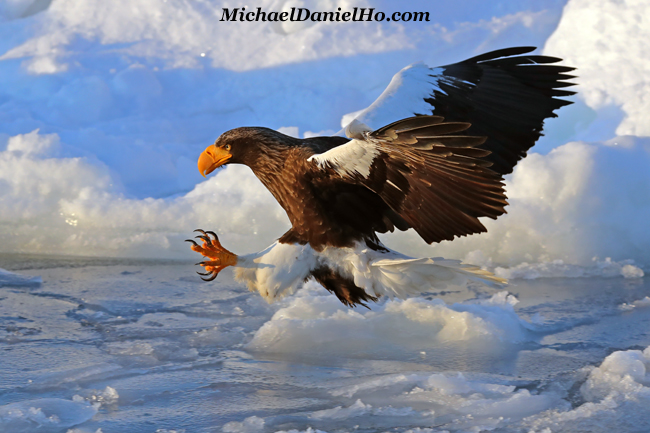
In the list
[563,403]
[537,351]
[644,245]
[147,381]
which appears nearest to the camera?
[563,403]

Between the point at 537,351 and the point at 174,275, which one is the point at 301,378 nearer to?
the point at 537,351

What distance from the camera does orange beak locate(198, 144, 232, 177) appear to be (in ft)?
11.7

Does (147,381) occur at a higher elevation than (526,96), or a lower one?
lower

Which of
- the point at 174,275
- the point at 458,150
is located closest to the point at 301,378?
the point at 458,150

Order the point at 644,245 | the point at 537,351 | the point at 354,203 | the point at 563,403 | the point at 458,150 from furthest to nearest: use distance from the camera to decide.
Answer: the point at 644,245, the point at 537,351, the point at 563,403, the point at 354,203, the point at 458,150

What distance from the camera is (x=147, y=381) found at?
12.9 ft

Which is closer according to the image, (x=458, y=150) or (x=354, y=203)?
(x=458, y=150)

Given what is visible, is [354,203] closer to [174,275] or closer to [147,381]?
[147,381]

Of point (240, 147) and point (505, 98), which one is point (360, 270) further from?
point (505, 98)

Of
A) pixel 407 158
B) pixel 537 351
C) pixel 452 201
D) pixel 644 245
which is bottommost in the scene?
pixel 537 351

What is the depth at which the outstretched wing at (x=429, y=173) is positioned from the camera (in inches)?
93.9

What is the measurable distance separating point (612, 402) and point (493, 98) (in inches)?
77.7

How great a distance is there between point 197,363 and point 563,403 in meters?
2.38

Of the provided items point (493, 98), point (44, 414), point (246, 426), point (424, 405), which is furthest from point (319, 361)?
point (493, 98)
